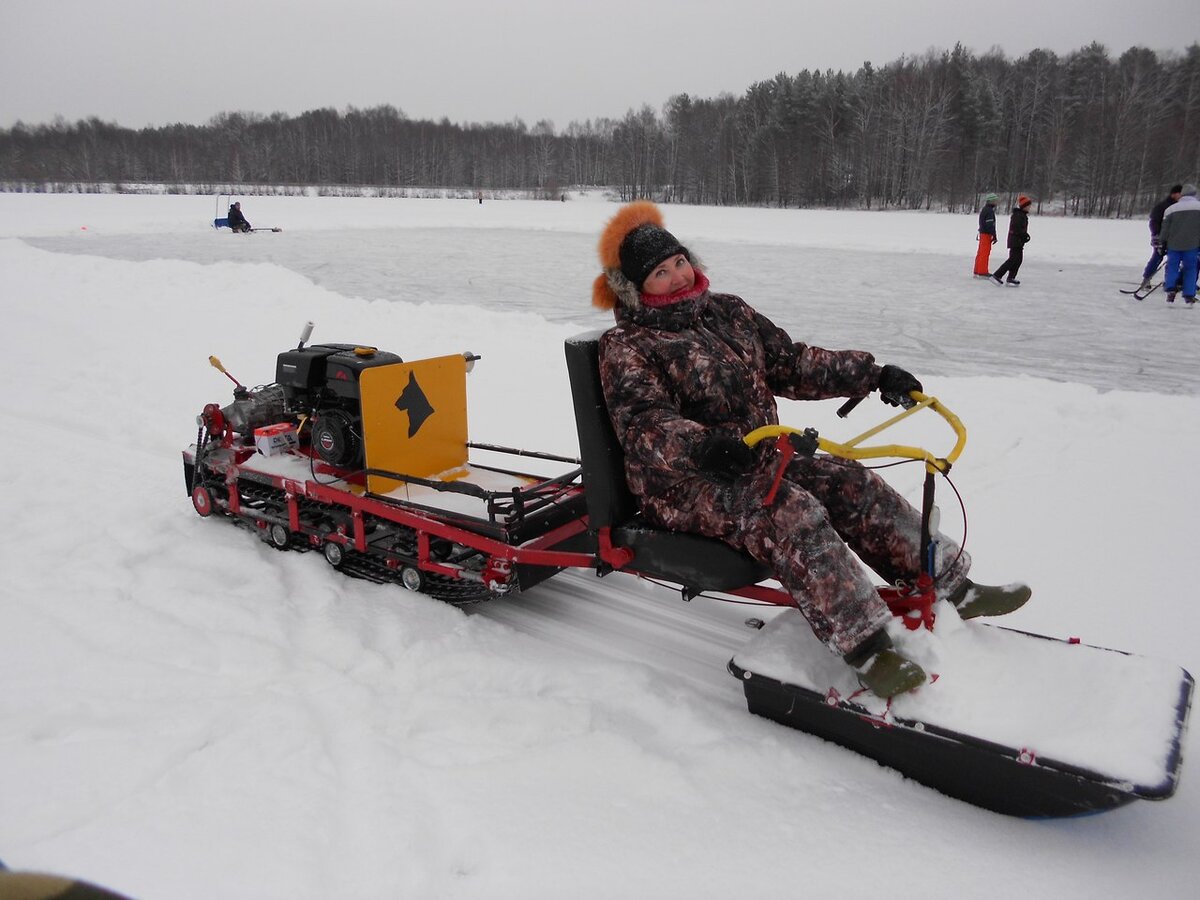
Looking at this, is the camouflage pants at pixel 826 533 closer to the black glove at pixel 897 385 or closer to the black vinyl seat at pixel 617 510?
the black vinyl seat at pixel 617 510

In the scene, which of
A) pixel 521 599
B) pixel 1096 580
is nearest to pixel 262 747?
pixel 521 599

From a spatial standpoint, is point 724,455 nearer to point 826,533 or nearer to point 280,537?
point 826,533

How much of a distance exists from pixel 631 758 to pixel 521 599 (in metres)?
1.20

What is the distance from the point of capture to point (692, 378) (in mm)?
2744

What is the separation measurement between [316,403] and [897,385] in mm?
2644

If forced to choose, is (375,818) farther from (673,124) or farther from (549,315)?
(673,124)

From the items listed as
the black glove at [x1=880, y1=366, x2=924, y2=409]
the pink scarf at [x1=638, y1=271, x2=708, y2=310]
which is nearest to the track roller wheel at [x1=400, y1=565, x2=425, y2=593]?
the pink scarf at [x1=638, y1=271, x2=708, y2=310]

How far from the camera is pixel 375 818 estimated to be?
6.80 feet

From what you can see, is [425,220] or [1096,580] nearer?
[1096,580]

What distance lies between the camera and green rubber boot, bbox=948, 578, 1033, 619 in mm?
2592

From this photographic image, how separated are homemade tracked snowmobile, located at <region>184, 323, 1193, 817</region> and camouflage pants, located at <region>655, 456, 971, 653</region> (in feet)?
0.32

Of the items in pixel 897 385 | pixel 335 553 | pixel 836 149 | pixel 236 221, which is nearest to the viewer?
pixel 897 385

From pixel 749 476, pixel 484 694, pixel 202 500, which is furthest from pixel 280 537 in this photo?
pixel 749 476

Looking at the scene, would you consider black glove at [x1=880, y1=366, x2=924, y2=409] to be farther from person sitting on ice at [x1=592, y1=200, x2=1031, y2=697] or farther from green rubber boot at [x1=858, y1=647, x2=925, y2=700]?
green rubber boot at [x1=858, y1=647, x2=925, y2=700]
